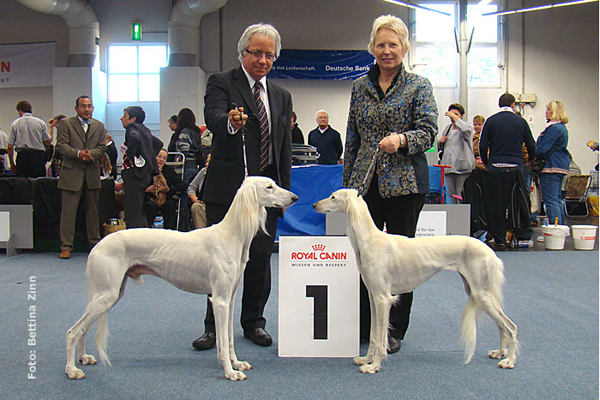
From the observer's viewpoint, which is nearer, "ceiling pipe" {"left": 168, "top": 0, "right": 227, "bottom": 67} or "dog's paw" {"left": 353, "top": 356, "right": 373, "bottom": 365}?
"dog's paw" {"left": 353, "top": 356, "right": 373, "bottom": 365}

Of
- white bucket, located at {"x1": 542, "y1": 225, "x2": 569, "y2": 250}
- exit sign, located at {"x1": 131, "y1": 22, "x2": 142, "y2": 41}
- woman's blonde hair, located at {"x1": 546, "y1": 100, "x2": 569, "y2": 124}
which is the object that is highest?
exit sign, located at {"x1": 131, "y1": 22, "x2": 142, "y2": 41}

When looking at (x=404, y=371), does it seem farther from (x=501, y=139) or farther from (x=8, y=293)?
(x=501, y=139)

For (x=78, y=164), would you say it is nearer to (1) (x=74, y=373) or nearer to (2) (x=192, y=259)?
(1) (x=74, y=373)

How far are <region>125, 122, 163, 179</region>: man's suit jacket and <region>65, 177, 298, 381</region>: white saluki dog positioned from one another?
306 cm

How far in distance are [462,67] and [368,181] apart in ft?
26.1

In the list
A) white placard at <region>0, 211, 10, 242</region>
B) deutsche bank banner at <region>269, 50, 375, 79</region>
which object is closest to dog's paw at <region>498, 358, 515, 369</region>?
white placard at <region>0, 211, 10, 242</region>

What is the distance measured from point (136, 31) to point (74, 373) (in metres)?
9.45

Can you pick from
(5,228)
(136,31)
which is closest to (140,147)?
(5,228)

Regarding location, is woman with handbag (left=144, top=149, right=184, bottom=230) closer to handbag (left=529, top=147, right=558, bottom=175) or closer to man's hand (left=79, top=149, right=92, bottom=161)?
man's hand (left=79, top=149, right=92, bottom=161)

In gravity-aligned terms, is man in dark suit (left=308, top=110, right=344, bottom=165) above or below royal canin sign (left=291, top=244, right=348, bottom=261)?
above

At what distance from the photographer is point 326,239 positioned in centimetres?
226

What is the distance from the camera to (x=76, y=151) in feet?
15.1

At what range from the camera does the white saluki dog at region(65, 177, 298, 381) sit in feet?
6.21

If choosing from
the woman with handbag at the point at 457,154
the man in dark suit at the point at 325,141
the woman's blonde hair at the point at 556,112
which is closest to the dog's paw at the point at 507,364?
the woman with handbag at the point at 457,154
